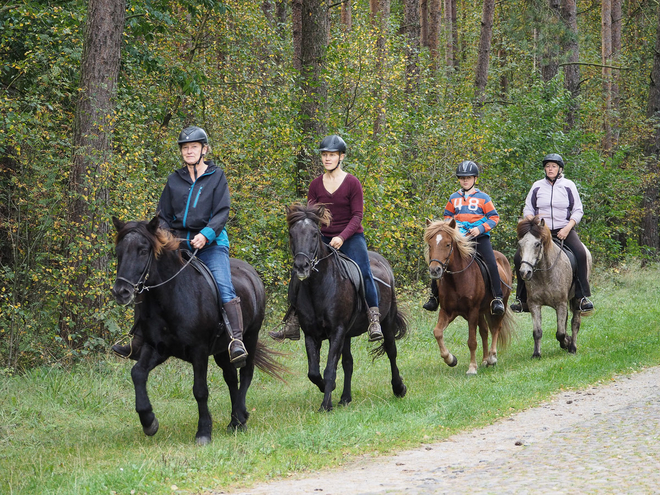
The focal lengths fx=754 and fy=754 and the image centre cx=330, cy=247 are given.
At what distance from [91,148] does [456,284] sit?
554 cm

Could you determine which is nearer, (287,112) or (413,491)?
Result: (413,491)

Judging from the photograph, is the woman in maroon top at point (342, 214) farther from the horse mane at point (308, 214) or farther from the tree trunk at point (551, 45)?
the tree trunk at point (551, 45)

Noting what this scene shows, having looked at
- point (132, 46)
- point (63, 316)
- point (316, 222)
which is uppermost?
point (132, 46)

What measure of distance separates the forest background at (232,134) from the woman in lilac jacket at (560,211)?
3.47m

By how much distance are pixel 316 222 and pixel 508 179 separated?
1594cm

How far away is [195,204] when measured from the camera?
7.46 meters

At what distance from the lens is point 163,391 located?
32.2 feet

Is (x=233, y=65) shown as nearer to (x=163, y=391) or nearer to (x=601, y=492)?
(x=163, y=391)

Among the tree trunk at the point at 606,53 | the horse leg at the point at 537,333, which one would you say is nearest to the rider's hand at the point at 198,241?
the horse leg at the point at 537,333

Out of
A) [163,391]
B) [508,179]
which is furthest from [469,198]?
[508,179]

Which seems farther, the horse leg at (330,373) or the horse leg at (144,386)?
the horse leg at (330,373)

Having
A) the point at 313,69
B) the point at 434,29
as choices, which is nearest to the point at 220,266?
the point at 313,69

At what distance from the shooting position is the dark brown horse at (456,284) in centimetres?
1078

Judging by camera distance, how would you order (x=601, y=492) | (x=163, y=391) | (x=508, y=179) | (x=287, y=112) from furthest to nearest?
(x=508, y=179), (x=287, y=112), (x=163, y=391), (x=601, y=492)
